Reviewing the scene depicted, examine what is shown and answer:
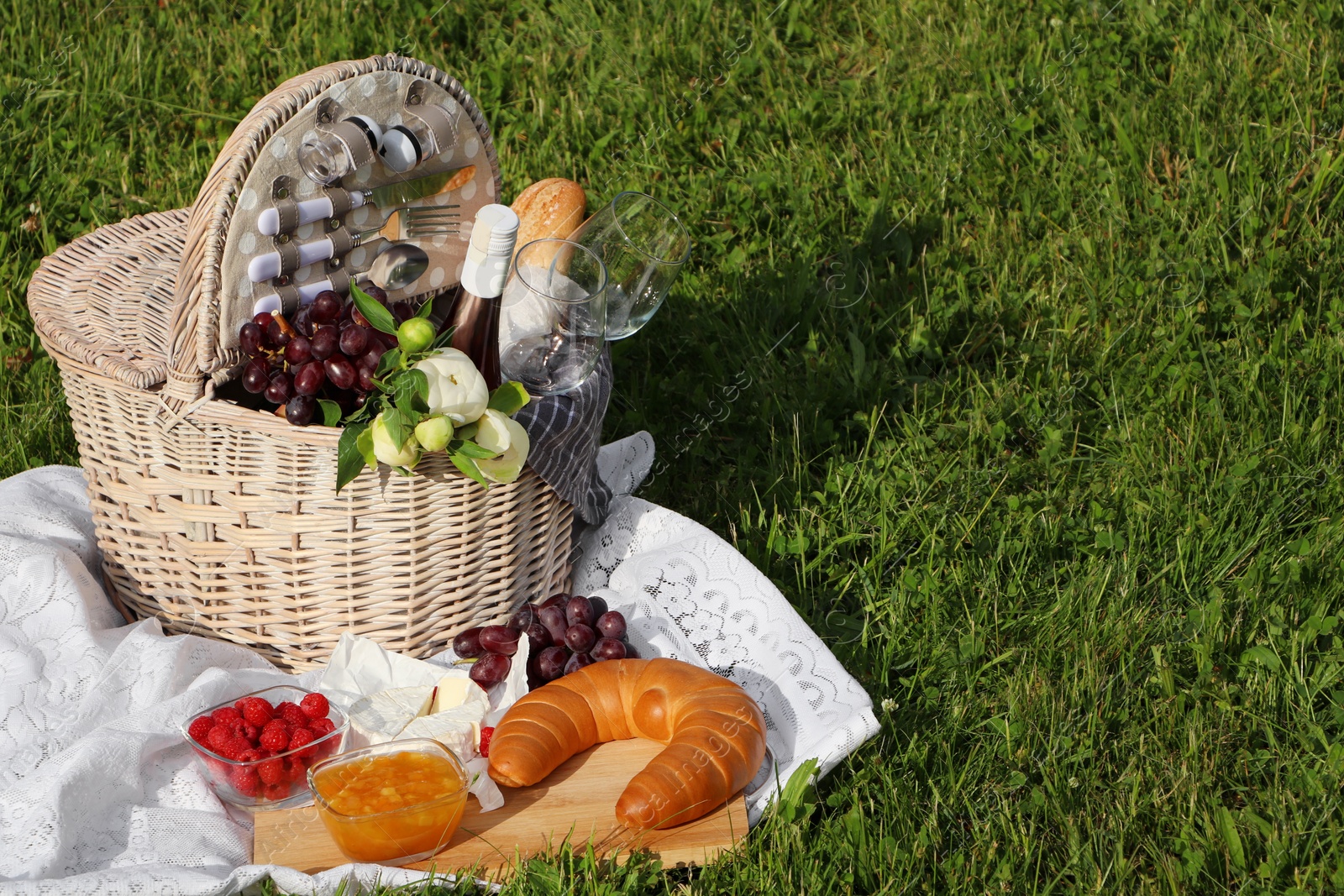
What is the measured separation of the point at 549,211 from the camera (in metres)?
2.91

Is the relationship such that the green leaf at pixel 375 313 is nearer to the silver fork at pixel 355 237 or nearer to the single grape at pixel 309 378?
the single grape at pixel 309 378

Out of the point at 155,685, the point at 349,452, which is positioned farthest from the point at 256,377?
the point at 155,685

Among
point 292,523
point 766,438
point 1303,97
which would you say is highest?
point 1303,97

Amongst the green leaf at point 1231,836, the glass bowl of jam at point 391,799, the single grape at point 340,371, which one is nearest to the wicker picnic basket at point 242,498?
the single grape at point 340,371

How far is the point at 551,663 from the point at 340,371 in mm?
729

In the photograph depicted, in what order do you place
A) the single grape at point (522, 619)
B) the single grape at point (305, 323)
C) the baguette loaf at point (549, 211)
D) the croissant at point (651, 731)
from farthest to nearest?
the baguette loaf at point (549, 211) < the single grape at point (522, 619) < the single grape at point (305, 323) < the croissant at point (651, 731)

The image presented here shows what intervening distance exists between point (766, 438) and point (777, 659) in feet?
3.14

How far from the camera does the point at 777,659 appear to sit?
2580mm

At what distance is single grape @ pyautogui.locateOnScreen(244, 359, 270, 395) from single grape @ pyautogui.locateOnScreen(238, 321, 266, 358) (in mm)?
17

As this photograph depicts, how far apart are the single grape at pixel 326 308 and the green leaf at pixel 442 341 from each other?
0.19 meters

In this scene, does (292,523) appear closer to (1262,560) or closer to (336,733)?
(336,733)

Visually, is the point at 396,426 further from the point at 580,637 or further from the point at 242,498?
the point at 580,637

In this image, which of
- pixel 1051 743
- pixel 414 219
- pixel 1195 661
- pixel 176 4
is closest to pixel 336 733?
pixel 414 219

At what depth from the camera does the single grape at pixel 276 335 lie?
2.35m
